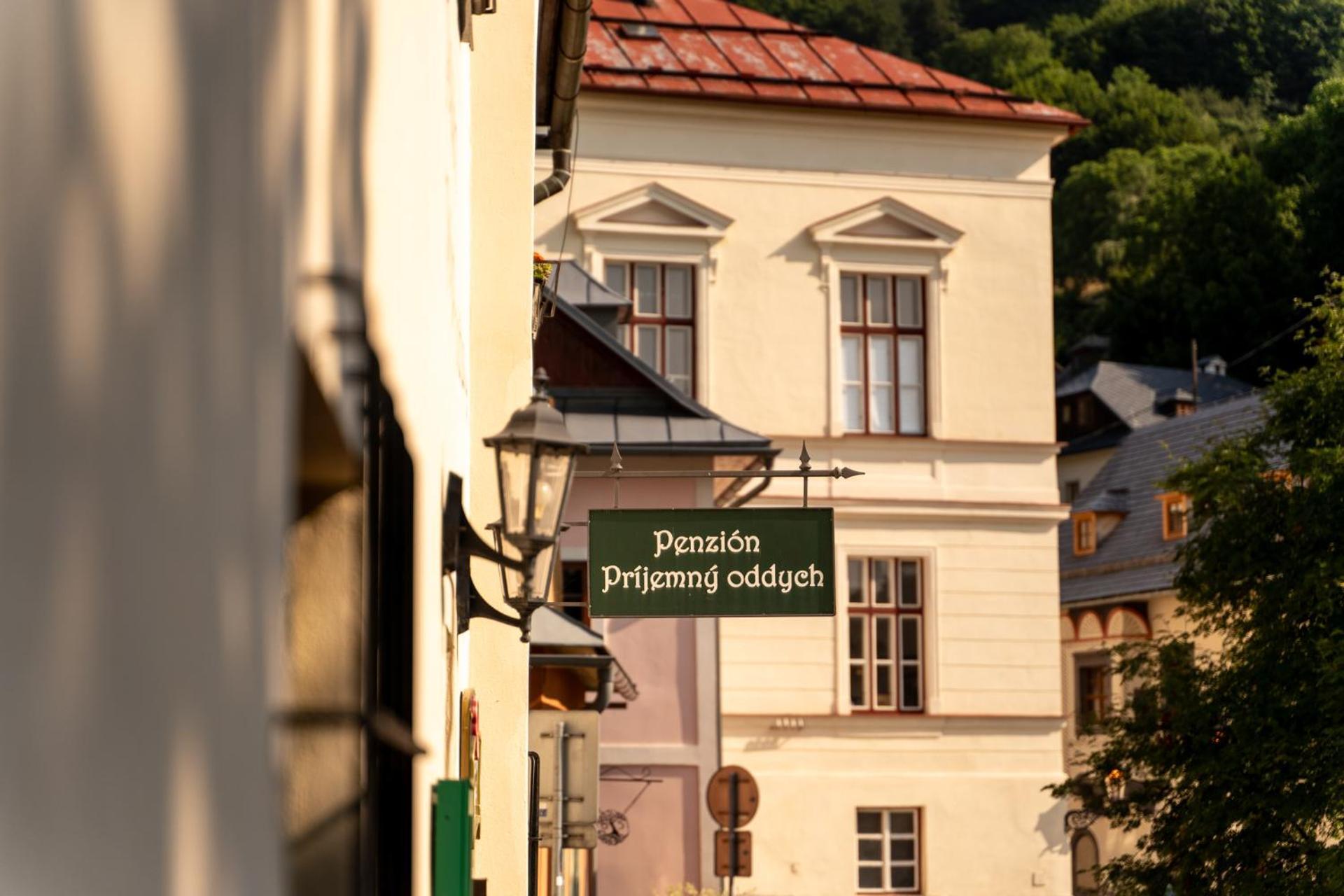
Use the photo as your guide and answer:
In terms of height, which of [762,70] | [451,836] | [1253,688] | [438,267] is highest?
[762,70]

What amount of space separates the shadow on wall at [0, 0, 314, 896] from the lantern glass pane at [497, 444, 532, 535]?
148 inches

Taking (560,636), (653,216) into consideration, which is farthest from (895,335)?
(560,636)

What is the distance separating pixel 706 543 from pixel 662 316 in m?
18.3

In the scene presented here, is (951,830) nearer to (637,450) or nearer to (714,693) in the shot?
(714,693)

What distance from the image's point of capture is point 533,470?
6.03 m

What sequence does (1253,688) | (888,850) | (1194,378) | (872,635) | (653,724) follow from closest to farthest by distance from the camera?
(1253,688) → (653,724) → (888,850) → (872,635) → (1194,378)

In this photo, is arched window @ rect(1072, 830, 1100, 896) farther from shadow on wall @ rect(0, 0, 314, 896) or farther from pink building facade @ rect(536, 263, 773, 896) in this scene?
shadow on wall @ rect(0, 0, 314, 896)

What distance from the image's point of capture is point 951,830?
26906mm

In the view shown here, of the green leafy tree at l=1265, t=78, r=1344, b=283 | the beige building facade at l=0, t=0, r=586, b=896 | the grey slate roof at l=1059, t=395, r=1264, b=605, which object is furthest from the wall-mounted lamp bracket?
the green leafy tree at l=1265, t=78, r=1344, b=283

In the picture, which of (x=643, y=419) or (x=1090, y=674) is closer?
(x=643, y=419)

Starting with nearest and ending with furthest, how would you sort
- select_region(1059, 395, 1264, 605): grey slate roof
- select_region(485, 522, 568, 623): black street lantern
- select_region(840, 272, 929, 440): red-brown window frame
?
select_region(485, 522, 568, 623): black street lantern
select_region(840, 272, 929, 440): red-brown window frame
select_region(1059, 395, 1264, 605): grey slate roof

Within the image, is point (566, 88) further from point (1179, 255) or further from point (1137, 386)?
point (1179, 255)

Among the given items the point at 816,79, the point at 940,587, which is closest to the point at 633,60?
the point at 816,79

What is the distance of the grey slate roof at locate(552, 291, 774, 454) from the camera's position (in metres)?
21.8
